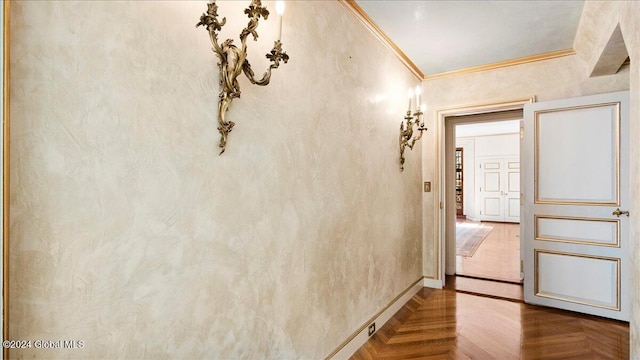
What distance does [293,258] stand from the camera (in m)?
1.62

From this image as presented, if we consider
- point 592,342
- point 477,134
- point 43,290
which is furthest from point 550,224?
point 477,134

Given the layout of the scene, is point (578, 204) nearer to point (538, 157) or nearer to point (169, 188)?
point (538, 157)

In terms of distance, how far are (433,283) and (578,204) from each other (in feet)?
5.42

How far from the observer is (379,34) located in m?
2.55

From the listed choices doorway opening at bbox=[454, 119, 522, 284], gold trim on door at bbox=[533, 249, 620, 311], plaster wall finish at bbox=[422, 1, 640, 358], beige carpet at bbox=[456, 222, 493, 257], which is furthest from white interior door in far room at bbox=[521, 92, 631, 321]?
doorway opening at bbox=[454, 119, 522, 284]

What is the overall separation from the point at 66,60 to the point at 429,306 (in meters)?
3.28

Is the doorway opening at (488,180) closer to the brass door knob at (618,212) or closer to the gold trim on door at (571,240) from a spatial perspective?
the gold trim on door at (571,240)

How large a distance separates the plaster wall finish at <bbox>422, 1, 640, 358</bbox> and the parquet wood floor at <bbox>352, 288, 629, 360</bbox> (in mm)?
694

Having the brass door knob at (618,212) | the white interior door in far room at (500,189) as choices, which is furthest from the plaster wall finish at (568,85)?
the white interior door in far room at (500,189)

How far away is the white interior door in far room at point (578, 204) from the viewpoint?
2682 mm

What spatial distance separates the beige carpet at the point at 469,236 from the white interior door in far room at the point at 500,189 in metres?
0.76

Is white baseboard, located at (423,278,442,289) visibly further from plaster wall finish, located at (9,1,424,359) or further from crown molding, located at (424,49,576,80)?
crown molding, located at (424,49,576,80)

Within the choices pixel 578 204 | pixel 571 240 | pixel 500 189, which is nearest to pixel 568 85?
pixel 578 204

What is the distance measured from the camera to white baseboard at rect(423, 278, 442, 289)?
357 centimetres
